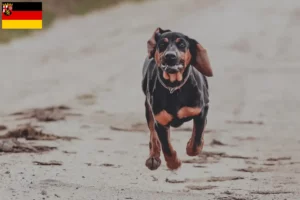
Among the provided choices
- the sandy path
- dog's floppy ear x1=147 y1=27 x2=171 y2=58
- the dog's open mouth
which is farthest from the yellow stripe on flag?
the dog's open mouth

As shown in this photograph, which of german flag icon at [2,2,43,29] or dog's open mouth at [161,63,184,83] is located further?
german flag icon at [2,2,43,29]

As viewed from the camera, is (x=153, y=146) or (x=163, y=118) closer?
(x=163, y=118)

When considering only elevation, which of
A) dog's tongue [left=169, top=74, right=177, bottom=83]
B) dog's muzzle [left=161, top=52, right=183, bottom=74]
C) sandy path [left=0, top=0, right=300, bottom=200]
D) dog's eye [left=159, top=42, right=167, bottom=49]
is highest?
dog's eye [left=159, top=42, right=167, bottom=49]

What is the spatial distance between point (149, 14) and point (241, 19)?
281 centimetres

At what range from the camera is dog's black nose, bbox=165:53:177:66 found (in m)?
5.09

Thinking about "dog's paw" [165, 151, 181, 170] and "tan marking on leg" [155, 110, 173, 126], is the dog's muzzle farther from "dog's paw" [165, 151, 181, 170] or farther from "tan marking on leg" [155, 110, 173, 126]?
"dog's paw" [165, 151, 181, 170]

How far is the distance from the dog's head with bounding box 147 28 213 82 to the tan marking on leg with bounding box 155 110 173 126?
9.2 inches

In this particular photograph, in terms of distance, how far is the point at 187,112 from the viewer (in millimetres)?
5266

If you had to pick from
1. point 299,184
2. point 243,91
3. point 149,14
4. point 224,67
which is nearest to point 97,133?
point 299,184

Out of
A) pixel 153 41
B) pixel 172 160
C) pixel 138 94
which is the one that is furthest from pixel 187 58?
pixel 138 94

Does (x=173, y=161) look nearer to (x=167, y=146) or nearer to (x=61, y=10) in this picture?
(x=167, y=146)

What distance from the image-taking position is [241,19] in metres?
18.7

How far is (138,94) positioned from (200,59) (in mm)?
7930

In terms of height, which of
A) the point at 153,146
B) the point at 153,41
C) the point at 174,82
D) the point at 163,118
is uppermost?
the point at 153,41
